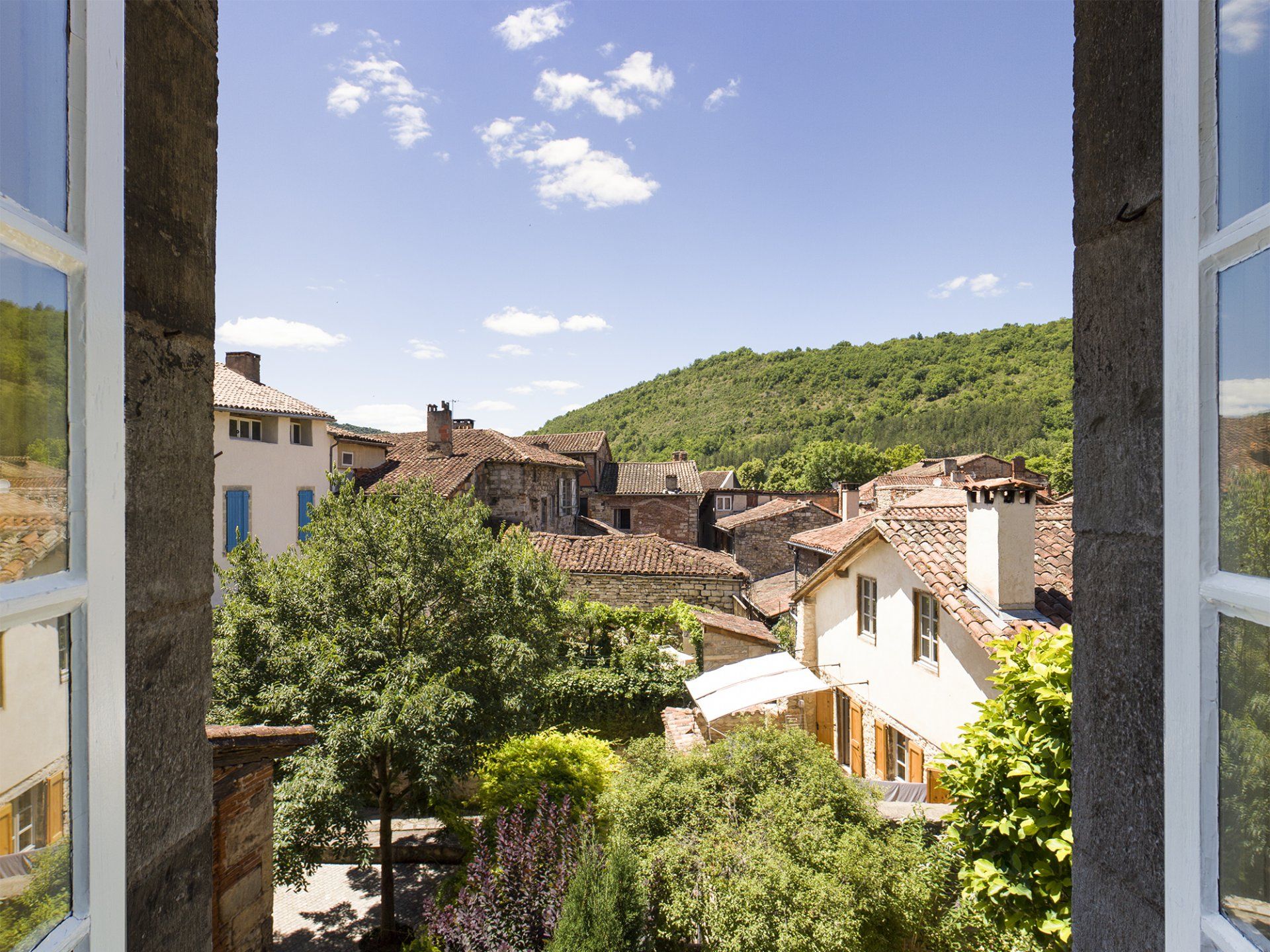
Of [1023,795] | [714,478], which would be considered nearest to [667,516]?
[714,478]

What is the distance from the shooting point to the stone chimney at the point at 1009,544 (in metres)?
7.48

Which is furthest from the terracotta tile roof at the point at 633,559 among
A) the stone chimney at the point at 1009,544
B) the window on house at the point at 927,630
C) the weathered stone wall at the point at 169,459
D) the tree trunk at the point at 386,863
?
the weathered stone wall at the point at 169,459

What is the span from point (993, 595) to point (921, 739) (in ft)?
8.43

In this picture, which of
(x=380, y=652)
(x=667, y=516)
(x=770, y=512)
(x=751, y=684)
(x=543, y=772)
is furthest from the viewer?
(x=667, y=516)

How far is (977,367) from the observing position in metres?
81.4

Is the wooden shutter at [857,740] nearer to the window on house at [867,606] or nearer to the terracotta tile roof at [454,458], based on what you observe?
the window on house at [867,606]

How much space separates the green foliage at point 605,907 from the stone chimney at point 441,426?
21.4 m

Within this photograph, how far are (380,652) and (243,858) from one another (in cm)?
461

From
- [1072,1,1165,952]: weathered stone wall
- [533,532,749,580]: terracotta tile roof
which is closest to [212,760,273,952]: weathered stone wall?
[1072,1,1165,952]: weathered stone wall

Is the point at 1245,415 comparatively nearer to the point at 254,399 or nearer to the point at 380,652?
the point at 380,652

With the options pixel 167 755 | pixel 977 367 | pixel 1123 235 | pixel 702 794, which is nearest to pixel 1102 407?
pixel 1123 235

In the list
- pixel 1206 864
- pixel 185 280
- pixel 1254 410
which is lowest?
pixel 1206 864

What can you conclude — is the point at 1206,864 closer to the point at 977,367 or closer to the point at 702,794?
the point at 702,794

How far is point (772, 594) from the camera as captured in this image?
23422 millimetres
